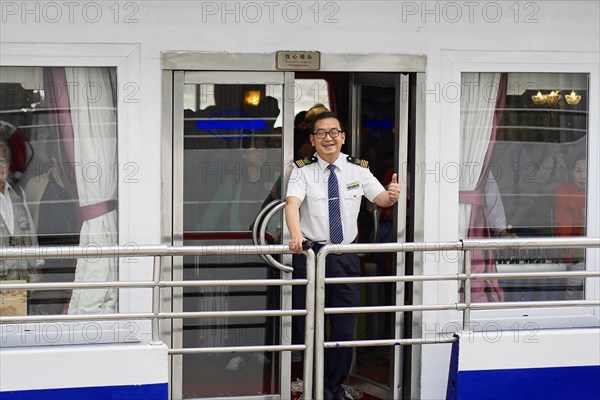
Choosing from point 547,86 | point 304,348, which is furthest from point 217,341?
point 547,86

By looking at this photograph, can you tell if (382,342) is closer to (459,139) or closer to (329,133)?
(329,133)

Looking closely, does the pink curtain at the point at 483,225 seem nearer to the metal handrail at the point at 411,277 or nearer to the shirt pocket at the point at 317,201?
the metal handrail at the point at 411,277

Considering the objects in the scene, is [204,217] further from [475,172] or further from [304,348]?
[475,172]

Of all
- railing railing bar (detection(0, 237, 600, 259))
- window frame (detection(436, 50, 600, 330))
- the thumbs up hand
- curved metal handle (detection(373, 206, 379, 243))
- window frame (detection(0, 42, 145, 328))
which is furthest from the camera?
curved metal handle (detection(373, 206, 379, 243))

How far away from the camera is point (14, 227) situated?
20.6ft

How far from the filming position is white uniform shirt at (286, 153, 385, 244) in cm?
625

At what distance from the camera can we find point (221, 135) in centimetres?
641

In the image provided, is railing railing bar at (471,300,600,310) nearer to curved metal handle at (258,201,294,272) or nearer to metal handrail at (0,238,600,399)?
metal handrail at (0,238,600,399)

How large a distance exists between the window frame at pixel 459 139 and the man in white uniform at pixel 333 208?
595 mm

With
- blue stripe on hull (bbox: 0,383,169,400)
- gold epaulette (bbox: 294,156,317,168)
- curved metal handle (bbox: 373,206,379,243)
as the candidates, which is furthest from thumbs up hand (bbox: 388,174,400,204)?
blue stripe on hull (bbox: 0,383,169,400)

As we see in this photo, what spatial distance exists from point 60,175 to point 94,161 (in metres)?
0.22

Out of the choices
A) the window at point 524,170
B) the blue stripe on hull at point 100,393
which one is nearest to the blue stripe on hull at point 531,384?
the window at point 524,170

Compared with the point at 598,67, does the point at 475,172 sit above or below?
below

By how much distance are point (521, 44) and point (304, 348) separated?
242cm
